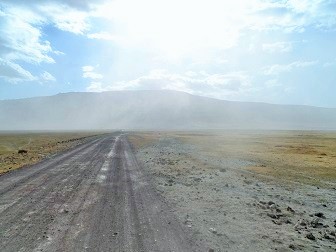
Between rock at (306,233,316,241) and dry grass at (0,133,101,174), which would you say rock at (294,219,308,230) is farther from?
dry grass at (0,133,101,174)

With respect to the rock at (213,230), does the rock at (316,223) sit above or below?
below

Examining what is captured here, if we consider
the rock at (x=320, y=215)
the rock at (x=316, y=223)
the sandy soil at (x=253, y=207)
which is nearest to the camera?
the sandy soil at (x=253, y=207)

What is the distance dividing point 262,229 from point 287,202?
537cm

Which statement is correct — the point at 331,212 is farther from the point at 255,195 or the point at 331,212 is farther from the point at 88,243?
the point at 88,243

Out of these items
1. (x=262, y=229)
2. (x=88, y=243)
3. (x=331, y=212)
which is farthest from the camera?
(x=331, y=212)

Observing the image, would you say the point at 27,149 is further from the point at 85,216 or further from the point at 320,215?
the point at 320,215

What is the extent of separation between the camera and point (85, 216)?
1288 cm

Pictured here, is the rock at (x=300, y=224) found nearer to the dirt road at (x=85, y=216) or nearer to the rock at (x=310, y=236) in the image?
the rock at (x=310, y=236)

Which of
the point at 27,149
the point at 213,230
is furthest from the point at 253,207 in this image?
the point at 27,149

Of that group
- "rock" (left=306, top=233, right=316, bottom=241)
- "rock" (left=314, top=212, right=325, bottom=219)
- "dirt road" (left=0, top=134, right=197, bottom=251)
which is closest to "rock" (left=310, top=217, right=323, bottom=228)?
"rock" (left=314, top=212, right=325, bottom=219)

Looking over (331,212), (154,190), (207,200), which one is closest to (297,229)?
(331,212)

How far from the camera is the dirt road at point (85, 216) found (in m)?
10.0

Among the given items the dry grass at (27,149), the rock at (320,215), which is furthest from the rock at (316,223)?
the dry grass at (27,149)

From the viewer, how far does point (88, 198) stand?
16.1 metres
